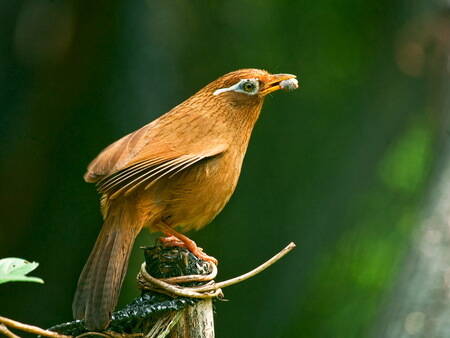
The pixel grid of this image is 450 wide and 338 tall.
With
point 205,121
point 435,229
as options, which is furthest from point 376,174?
point 205,121

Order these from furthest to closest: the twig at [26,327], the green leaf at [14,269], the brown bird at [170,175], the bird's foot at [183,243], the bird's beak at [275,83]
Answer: the bird's beak at [275,83], the bird's foot at [183,243], the brown bird at [170,175], the twig at [26,327], the green leaf at [14,269]

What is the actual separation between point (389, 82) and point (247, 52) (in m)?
1.44

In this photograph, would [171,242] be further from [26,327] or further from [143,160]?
[26,327]

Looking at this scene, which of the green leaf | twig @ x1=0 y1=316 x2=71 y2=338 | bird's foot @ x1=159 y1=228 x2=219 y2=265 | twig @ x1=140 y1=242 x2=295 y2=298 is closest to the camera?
the green leaf

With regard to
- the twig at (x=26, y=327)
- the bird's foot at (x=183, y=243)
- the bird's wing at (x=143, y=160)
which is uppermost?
the bird's wing at (x=143, y=160)

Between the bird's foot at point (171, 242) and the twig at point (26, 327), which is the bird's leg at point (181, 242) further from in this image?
the twig at point (26, 327)

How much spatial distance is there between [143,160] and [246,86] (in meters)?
0.97

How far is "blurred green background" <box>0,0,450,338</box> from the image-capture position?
7129 mm

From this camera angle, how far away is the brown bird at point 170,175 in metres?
3.44

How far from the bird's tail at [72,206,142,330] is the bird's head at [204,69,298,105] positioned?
39.5 inches

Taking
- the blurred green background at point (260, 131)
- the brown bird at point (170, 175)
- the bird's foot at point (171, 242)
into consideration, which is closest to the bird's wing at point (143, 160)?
the brown bird at point (170, 175)

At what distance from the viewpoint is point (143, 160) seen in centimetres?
367

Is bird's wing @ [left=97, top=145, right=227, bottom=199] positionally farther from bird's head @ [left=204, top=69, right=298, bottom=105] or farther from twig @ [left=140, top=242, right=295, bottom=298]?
bird's head @ [left=204, top=69, right=298, bottom=105]

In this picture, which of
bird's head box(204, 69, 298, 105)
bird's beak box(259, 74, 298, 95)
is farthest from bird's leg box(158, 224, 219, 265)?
bird's beak box(259, 74, 298, 95)
